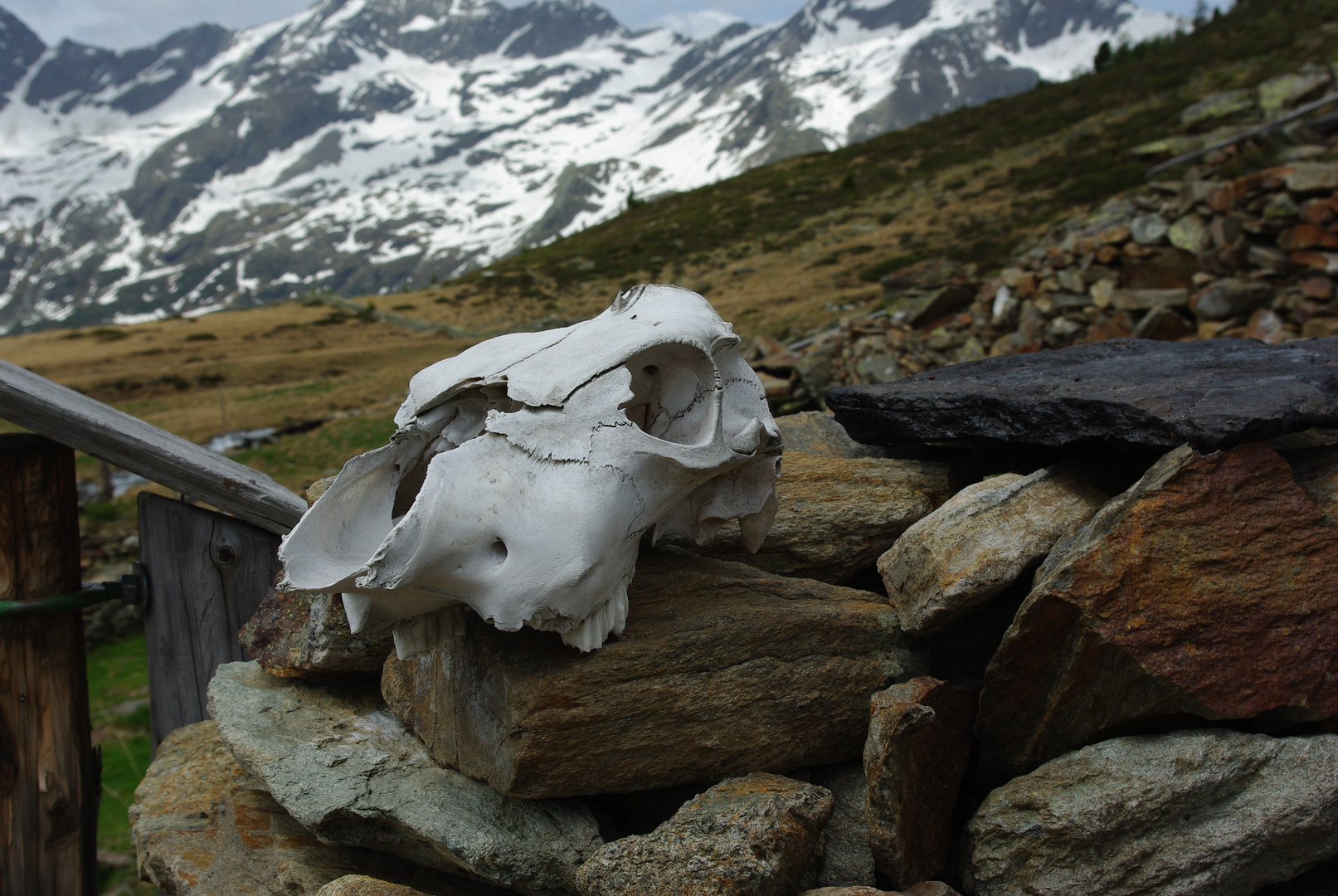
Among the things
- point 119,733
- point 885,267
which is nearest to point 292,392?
point 119,733

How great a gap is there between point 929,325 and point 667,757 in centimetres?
1063

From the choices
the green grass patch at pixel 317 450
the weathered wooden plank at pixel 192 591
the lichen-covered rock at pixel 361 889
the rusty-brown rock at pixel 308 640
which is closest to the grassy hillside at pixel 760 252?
the green grass patch at pixel 317 450

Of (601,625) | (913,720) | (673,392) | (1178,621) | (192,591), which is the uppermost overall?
(673,392)

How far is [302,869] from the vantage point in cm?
263

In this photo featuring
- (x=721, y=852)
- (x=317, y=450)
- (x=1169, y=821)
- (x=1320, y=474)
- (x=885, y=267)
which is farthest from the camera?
(x=885, y=267)

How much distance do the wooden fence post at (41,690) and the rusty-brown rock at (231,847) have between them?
1.47 ft

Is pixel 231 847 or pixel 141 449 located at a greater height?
pixel 141 449

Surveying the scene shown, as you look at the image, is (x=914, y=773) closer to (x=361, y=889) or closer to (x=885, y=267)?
(x=361, y=889)

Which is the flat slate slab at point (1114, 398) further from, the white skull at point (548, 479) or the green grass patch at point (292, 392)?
the green grass patch at point (292, 392)

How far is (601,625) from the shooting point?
249cm

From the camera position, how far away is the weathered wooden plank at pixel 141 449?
121 inches

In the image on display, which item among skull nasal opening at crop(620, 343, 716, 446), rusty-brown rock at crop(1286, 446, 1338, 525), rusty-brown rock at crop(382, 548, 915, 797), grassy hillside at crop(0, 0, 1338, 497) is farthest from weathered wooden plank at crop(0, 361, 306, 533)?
grassy hillside at crop(0, 0, 1338, 497)

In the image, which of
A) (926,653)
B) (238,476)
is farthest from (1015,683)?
(238,476)

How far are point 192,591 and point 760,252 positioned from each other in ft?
99.8
